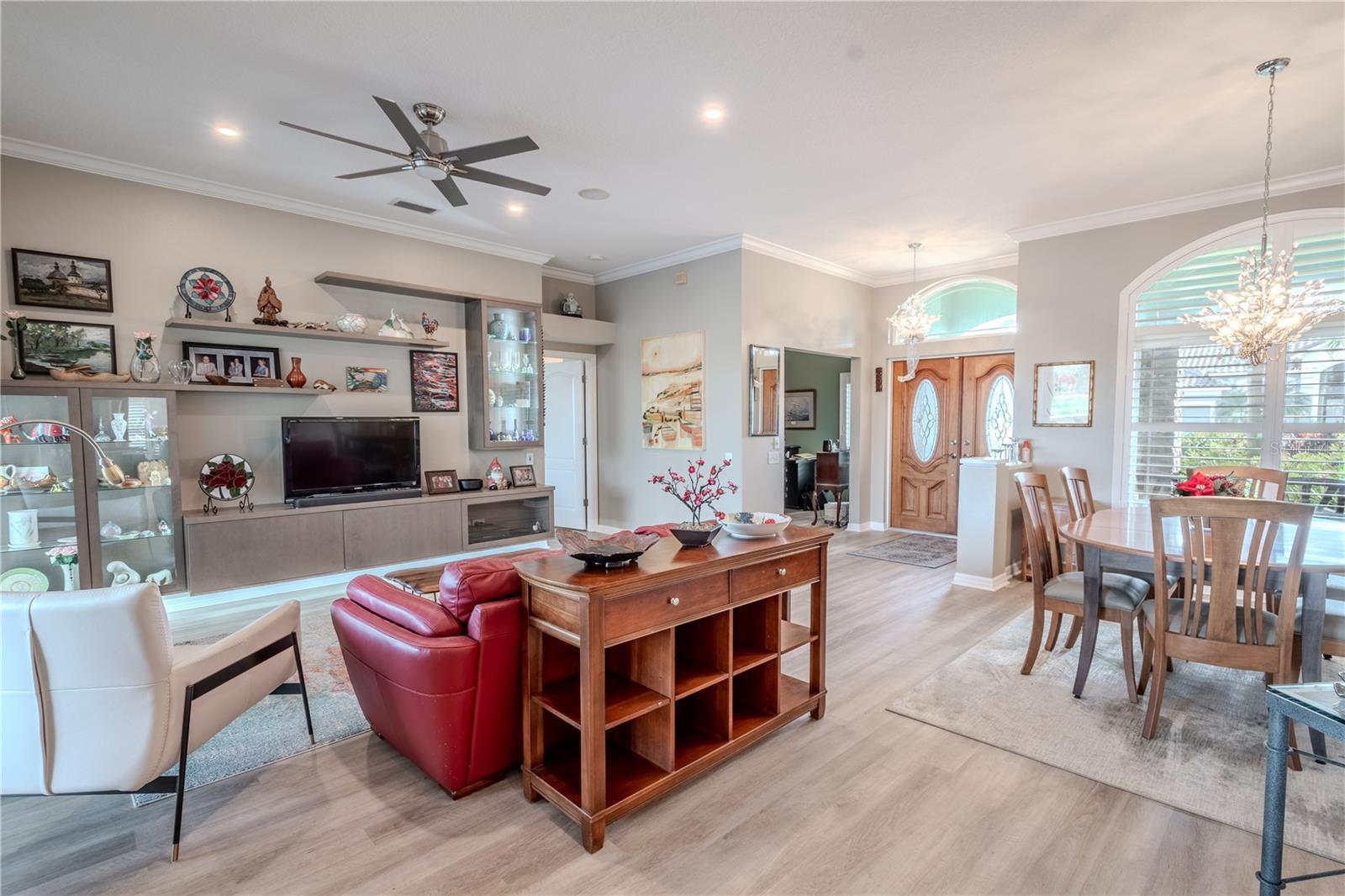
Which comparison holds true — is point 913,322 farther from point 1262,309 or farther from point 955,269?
point 1262,309

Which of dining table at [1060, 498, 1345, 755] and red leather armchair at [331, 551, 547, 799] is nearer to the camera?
red leather armchair at [331, 551, 547, 799]

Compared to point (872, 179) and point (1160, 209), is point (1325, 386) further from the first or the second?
point (872, 179)

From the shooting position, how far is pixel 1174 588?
350 centimetres

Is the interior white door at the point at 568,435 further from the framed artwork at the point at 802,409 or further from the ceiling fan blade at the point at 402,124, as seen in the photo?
the ceiling fan blade at the point at 402,124

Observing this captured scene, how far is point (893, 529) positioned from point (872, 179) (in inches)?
174

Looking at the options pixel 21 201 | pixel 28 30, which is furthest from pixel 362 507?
pixel 28 30

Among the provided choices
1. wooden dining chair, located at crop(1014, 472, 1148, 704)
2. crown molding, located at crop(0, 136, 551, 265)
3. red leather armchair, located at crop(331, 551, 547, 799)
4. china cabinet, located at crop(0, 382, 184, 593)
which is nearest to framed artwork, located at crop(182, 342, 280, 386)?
china cabinet, located at crop(0, 382, 184, 593)

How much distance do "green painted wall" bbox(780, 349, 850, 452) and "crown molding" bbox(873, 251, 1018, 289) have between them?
2.07 metres

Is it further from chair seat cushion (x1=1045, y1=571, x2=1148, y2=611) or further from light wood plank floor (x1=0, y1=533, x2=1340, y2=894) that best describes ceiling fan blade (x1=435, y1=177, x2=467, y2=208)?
chair seat cushion (x1=1045, y1=571, x2=1148, y2=611)

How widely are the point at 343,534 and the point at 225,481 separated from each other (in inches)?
33.8

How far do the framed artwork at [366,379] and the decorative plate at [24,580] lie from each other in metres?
2.16

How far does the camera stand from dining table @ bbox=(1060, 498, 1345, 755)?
7.81ft

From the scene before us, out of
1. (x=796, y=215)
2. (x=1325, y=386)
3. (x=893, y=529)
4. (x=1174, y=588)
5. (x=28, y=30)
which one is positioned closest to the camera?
(x=28, y=30)

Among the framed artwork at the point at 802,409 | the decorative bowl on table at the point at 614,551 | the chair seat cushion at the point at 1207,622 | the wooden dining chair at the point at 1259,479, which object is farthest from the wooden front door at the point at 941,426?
the decorative bowl on table at the point at 614,551
